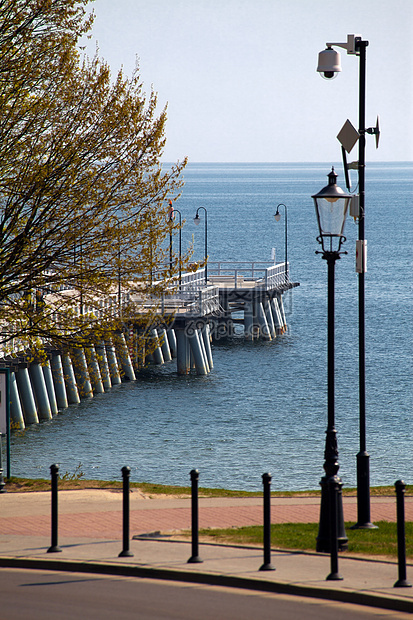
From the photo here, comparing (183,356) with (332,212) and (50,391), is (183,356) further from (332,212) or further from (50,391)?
(332,212)

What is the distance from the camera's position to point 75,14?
47.1ft

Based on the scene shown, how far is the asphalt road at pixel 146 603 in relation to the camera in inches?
314

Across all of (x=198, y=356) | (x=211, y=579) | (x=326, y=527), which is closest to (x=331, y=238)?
(x=326, y=527)

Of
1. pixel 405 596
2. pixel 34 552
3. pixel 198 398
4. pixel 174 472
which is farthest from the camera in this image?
pixel 198 398

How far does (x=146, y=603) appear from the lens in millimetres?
8352

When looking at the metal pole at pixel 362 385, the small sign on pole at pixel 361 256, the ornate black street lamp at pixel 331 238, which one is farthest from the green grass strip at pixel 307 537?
the small sign on pole at pixel 361 256

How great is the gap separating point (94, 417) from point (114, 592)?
957 inches

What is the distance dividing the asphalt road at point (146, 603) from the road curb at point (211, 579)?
10cm

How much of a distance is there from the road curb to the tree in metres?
5.48

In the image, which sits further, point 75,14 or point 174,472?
point 174,472

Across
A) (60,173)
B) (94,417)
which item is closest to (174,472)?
(94,417)

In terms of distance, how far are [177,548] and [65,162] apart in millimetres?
6785

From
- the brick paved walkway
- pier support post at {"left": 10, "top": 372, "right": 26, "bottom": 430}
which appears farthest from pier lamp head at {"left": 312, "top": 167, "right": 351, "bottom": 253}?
pier support post at {"left": 10, "top": 372, "right": 26, "bottom": 430}

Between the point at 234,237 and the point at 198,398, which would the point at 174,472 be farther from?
the point at 234,237
